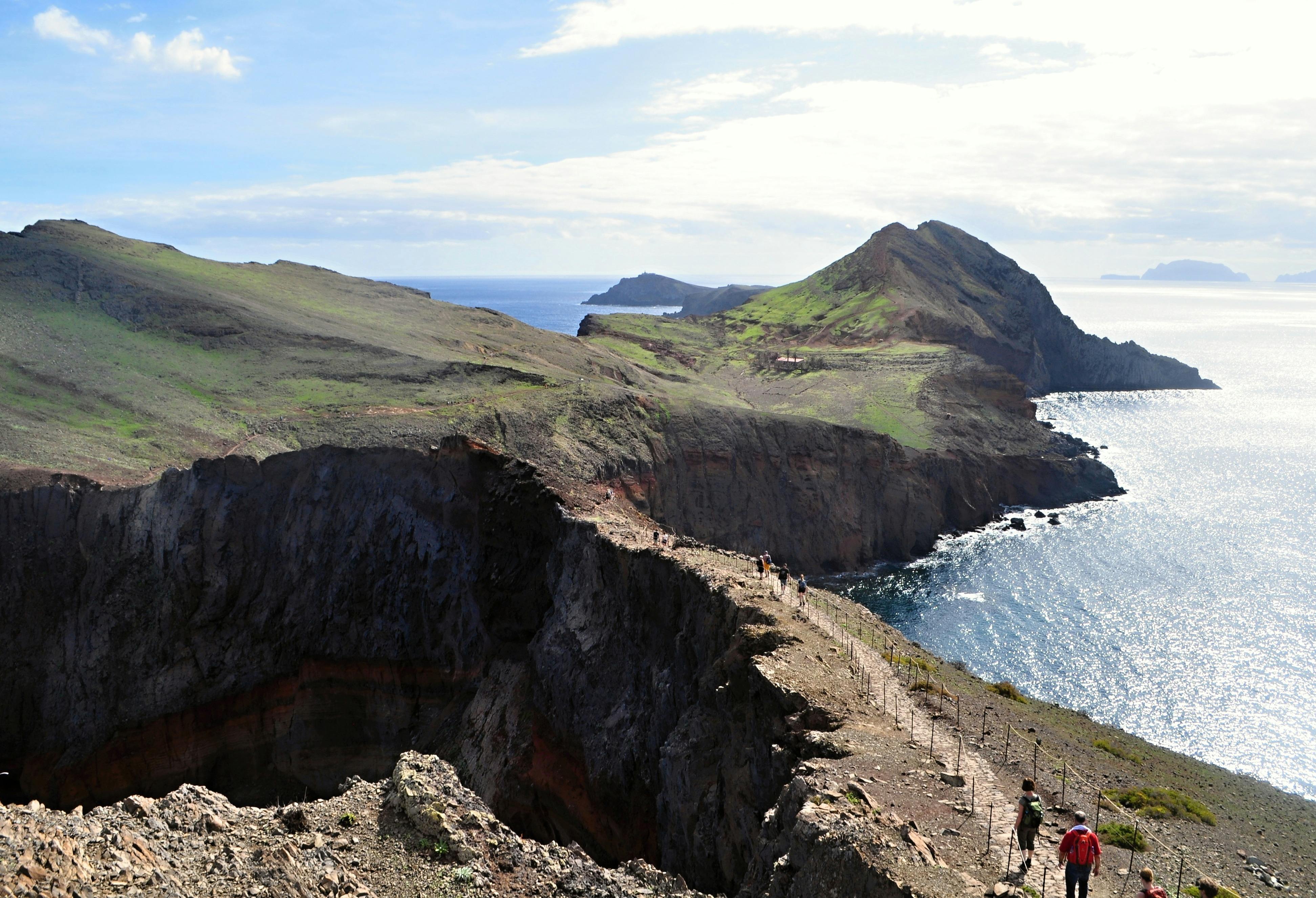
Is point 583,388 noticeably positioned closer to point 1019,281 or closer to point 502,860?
point 502,860

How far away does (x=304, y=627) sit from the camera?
54.6 meters

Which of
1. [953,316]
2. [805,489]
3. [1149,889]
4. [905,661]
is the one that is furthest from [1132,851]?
[953,316]

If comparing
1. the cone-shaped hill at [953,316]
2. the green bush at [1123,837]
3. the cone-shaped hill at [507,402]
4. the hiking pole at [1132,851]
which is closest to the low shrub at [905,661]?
the hiking pole at [1132,851]

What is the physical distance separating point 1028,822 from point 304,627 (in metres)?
47.6

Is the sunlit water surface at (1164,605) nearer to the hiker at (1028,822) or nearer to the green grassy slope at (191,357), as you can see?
the hiker at (1028,822)

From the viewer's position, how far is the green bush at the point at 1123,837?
22.4 meters

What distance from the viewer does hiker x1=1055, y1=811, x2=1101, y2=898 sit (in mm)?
17109

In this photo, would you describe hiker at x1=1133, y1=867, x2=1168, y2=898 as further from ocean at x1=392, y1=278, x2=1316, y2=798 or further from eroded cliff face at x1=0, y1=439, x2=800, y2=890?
ocean at x1=392, y1=278, x2=1316, y2=798

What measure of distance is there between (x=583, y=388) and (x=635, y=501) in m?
15.8

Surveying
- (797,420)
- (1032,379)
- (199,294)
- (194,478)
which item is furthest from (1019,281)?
(194,478)

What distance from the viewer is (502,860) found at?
21.9 metres

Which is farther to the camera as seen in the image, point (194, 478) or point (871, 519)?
point (871, 519)

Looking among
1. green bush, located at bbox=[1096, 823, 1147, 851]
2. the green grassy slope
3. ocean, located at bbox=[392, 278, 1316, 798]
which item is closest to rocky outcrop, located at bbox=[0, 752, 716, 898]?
green bush, located at bbox=[1096, 823, 1147, 851]

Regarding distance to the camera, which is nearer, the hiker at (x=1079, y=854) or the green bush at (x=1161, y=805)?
the hiker at (x=1079, y=854)
